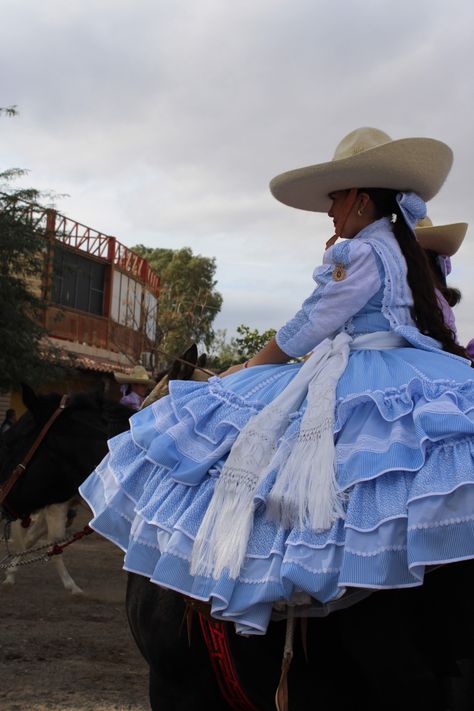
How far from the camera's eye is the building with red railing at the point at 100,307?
27.3m

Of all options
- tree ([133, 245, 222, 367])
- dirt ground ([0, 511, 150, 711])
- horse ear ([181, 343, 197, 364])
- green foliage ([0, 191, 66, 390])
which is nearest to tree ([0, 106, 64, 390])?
green foliage ([0, 191, 66, 390])

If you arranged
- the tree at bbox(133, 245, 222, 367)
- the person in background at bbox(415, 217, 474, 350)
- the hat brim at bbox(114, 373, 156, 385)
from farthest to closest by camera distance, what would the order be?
the tree at bbox(133, 245, 222, 367)
the hat brim at bbox(114, 373, 156, 385)
the person in background at bbox(415, 217, 474, 350)

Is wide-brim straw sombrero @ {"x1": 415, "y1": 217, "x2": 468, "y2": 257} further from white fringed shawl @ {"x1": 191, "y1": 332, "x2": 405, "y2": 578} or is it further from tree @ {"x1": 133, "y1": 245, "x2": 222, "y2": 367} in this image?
tree @ {"x1": 133, "y1": 245, "x2": 222, "y2": 367}

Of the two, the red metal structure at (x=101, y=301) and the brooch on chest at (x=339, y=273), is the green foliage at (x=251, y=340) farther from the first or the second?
the brooch on chest at (x=339, y=273)

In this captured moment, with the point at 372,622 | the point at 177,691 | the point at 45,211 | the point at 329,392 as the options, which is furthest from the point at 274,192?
the point at 45,211

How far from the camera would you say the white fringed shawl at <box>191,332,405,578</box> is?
2199 millimetres

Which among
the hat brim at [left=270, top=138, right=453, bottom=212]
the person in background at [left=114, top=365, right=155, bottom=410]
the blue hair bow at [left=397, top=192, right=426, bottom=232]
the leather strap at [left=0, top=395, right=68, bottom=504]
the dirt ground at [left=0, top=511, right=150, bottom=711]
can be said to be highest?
the hat brim at [left=270, top=138, right=453, bottom=212]

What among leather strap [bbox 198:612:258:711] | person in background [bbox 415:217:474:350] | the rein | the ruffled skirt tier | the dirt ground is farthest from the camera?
the dirt ground

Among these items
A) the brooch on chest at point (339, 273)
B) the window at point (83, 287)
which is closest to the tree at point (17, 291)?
the window at point (83, 287)

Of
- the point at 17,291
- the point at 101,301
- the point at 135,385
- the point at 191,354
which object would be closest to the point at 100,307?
the point at 101,301

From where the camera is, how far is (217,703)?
2.78 m

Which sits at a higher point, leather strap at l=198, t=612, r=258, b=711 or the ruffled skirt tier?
the ruffled skirt tier

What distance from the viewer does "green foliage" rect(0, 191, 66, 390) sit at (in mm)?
15969

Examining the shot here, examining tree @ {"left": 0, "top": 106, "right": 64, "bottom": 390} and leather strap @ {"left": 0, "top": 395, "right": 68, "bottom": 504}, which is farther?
tree @ {"left": 0, "top": 106, "right": 64, "bottom": 390}
